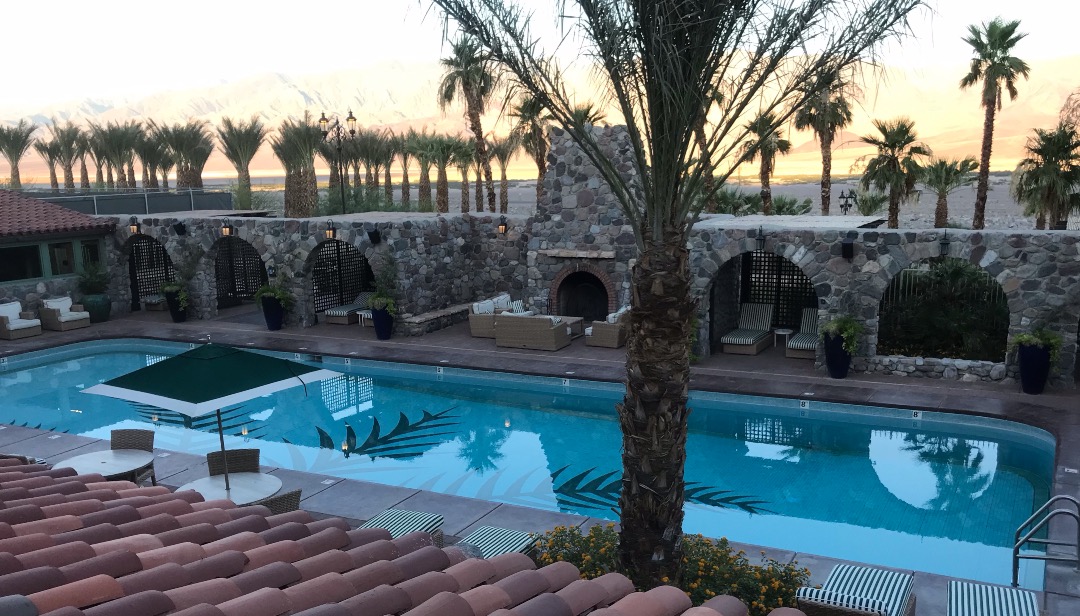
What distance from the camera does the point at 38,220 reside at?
79.6 ft

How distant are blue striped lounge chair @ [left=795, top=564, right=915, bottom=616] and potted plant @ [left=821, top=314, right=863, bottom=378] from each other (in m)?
9.39

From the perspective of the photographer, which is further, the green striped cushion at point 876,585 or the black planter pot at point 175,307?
the black planter pot at point 175,307

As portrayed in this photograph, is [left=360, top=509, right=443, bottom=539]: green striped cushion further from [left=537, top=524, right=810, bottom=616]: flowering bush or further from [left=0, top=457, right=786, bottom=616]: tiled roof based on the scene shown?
[left=0, top=457, right=786, bottom=616]: tiled roof

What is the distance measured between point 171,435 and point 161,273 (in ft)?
44.6

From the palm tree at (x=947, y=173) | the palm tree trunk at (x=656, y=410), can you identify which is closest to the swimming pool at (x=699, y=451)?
the palm tree trunk at (x=656, y=410)

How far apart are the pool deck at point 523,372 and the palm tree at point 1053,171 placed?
7.78 metres

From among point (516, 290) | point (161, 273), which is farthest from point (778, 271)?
point (161, 273)

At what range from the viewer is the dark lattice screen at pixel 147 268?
87.8 ft

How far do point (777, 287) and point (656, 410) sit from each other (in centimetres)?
1407

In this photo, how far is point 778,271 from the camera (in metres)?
20.5

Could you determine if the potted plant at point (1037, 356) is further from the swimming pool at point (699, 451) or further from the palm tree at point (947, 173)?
the palm tree at point (947, 173)

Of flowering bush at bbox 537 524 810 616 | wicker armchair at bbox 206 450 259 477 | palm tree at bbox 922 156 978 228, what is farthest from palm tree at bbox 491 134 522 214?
flowering bush at bbox 537 524 810 616

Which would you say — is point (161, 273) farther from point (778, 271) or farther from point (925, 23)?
point (925, 23)

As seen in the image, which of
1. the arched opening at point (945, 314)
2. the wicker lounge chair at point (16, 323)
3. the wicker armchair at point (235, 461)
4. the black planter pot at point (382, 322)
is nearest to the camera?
the wicker armchair at point (235, 461)
